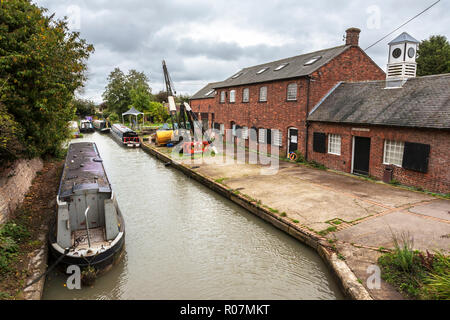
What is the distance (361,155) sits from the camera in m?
12.3

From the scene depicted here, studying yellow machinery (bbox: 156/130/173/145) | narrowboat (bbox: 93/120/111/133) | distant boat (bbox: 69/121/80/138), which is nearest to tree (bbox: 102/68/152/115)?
narrowboat (bbox: 93/120/111/133)

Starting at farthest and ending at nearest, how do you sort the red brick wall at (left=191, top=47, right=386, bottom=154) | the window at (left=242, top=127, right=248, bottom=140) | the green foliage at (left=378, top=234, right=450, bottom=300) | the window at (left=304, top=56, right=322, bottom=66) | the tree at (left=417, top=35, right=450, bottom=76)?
1. the tree at (left=417, top=35, right=450, bottom=76)
2. the window at (left=242, top=127, right=248, bottom=140)
3. the window at (left=304, top=56, right=322, bottom=66)
4. the red brick wall at (left=191, top=47, right=386, bottom=154)
5. the green foliage at (left=378, top=234, right=450, bottom=300)

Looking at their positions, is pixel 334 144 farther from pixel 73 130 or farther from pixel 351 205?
pixel 73 130

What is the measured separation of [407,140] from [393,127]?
0.72m

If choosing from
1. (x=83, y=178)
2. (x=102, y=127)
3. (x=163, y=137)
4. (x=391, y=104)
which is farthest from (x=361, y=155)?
(x=102, y=127)

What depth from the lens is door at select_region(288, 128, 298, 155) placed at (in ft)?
52.2

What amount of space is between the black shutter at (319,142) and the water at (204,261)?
6.21 metres

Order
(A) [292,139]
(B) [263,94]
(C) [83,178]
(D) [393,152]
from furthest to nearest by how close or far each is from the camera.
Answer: (B) [263,94] → (A) [292,139] → (D) [393,152] → (C) [83,178]

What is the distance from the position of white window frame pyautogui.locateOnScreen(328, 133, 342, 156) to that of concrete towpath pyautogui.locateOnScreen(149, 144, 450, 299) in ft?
3.70

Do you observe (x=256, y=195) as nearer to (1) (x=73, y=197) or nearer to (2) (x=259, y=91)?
(1) (x=73, y=197)

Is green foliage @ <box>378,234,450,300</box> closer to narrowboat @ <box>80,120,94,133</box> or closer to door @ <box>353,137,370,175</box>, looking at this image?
door @ <box>353,137,370,175</box>

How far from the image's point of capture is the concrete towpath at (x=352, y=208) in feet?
20.0

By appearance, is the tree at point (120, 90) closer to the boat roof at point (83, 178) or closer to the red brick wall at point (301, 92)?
the red brick wall at point (301, 92)

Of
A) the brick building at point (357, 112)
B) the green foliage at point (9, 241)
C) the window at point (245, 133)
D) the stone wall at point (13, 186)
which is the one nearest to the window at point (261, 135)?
the brick building at point (357, 112)
